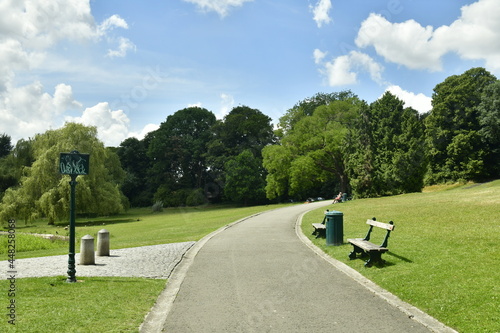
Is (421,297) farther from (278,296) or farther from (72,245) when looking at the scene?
(72,245)

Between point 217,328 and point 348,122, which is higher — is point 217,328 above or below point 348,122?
below

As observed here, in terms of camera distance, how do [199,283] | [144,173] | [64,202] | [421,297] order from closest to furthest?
[421,297] < [199,283] < [64,202] < [144,173]

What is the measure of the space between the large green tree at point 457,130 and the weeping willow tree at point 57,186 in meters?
41.3

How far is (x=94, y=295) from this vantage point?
7816mm

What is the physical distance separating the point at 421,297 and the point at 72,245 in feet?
23.9

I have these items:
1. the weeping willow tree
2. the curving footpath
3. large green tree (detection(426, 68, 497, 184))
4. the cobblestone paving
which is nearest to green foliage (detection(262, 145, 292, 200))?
large green tree (detection(426, 68, 497, 184))

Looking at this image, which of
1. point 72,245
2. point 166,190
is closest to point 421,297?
point 72,245

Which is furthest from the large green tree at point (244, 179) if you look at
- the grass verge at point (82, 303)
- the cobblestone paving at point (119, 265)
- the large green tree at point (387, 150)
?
the grass verge at point (82, 303)

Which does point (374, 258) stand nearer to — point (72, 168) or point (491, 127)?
point (72, 168)

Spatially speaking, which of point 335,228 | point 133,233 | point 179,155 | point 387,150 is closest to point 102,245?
point 335,228

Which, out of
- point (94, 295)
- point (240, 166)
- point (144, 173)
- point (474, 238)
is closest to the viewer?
point (94, 295)

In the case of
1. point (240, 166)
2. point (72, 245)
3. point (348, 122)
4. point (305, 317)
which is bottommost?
point (305, 317)

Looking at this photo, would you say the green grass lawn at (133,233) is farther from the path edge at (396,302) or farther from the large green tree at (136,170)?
the large green tree at (136,170)

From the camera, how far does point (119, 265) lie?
11914 mm
